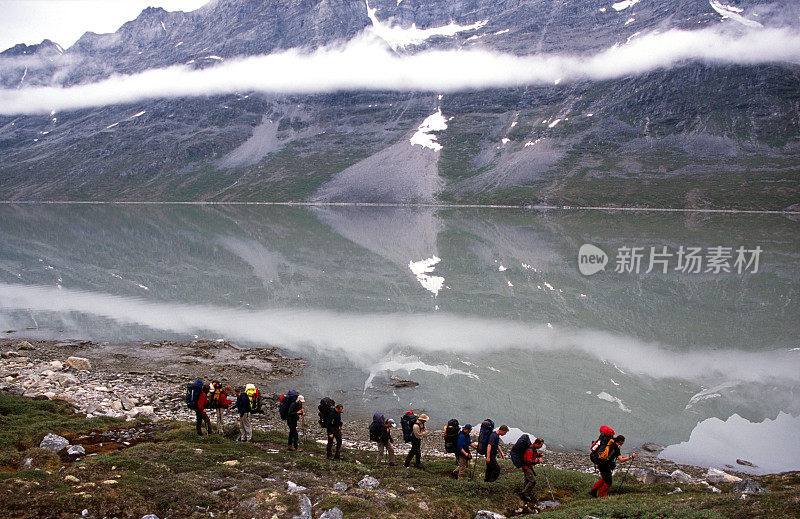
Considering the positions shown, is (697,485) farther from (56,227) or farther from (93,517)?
(56,227)

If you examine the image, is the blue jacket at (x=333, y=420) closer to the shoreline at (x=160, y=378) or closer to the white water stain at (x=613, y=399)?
the shoreline at (x=160, y=378)

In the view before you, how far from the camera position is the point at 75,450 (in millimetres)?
13805

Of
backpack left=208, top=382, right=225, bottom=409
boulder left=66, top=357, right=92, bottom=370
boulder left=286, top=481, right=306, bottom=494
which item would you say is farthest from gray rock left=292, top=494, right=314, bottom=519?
boulder left=66, top=357, right=92, bottom=370

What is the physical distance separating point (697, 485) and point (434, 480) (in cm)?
737

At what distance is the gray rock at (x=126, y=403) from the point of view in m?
20.7

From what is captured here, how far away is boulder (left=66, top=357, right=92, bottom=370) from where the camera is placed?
27719 millimetres

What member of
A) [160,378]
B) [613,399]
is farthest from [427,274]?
[160,378]

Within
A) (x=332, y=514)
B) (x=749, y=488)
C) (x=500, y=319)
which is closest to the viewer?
(x=332, y=514)

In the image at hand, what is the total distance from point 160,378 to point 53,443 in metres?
13.4

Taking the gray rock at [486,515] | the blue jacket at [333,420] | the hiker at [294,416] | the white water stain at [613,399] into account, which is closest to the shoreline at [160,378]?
the hiker at [294,416]

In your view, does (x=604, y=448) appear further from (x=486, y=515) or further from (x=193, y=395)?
(x=193, y=395)

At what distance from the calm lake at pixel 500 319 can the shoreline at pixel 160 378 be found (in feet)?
6.15

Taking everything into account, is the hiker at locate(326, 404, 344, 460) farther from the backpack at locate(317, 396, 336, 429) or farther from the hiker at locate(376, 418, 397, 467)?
the hiker at locate(376, 418, 397, 467)

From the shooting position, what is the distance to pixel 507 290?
4928 centimetres
